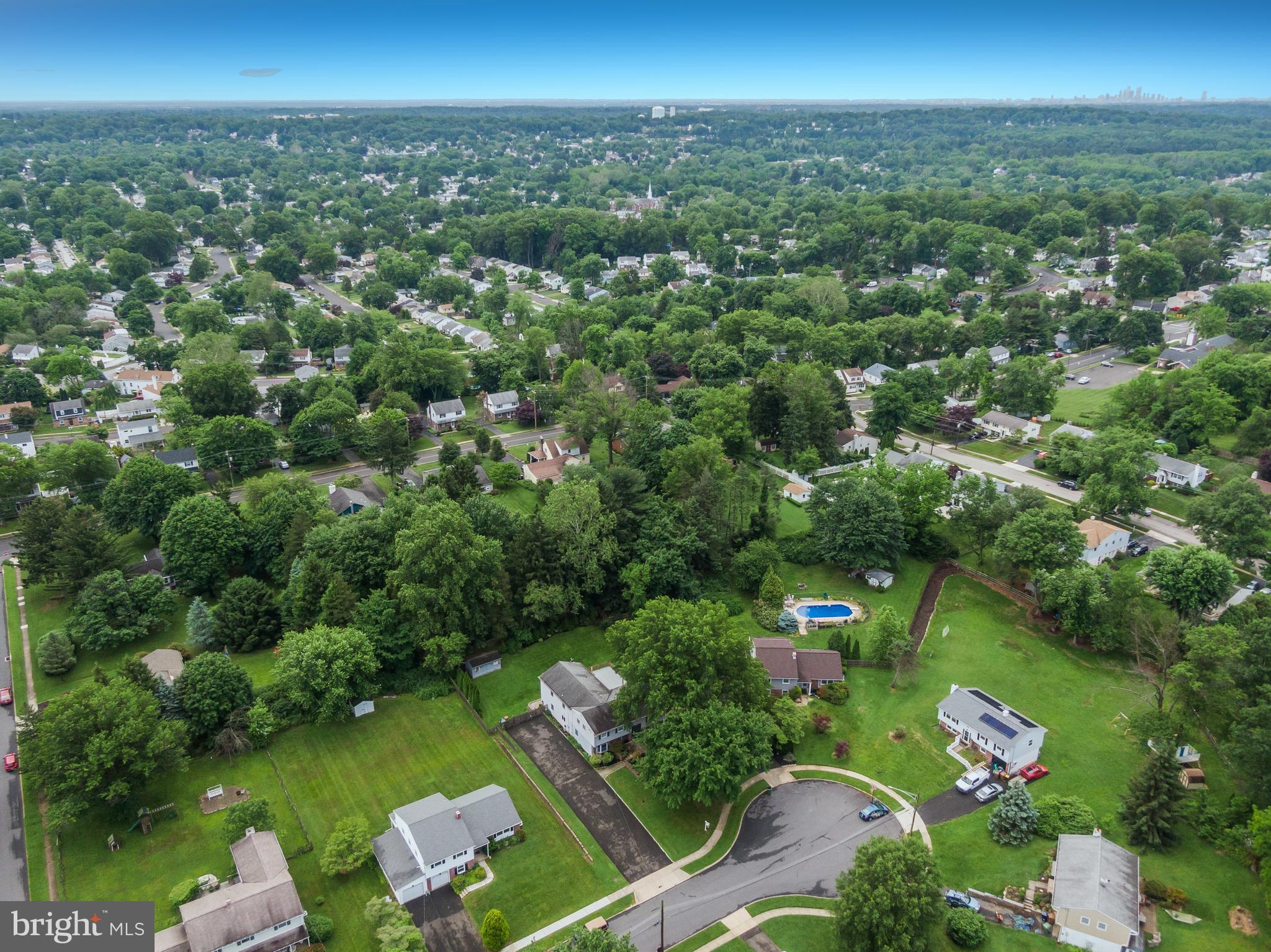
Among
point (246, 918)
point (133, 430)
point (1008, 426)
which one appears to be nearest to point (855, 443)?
point (1008, 426)

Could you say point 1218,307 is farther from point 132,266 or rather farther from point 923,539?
point 132,266

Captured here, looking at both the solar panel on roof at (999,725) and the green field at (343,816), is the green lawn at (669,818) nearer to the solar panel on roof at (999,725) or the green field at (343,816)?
the green field at (343,816)

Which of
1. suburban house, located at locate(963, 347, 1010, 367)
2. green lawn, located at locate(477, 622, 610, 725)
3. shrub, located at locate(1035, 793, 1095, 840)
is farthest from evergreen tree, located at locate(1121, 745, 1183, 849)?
suburban house, located at locate(963, 347, 1010, 367)

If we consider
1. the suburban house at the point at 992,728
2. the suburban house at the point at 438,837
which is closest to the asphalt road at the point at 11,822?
the suburban house at the point at 438,837

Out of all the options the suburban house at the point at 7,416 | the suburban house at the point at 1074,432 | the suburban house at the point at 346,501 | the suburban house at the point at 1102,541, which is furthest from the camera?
the suburban house at the point at 7,416

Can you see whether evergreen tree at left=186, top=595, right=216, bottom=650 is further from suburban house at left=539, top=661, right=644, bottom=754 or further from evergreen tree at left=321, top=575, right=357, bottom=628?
suburban house at left=539, top=661, right=644, bottom=754

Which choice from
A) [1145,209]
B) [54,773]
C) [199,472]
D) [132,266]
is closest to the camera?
[54,773]

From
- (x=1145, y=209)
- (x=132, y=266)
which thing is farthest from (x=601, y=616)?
(x=1145, y=209)
